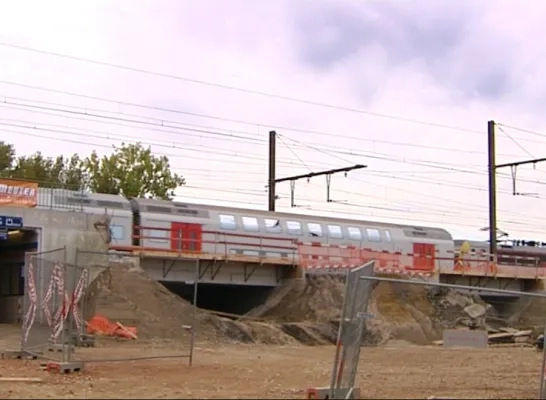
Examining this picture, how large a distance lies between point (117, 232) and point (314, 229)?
12.3m

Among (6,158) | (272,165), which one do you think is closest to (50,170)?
(6,158)

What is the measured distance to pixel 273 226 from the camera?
47.6 metres

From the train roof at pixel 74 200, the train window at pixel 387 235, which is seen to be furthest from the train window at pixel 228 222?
the train window at pixel 387 235

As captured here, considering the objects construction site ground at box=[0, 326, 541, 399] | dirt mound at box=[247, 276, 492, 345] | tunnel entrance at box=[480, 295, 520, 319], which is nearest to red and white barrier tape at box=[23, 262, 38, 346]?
construction site ground at box=[0, 326, 541, 399]

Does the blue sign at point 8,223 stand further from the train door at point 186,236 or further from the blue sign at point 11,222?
the train door at point 186,236

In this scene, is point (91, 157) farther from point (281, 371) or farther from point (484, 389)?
point (484, 389)

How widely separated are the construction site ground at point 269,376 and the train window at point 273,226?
61.0 feet

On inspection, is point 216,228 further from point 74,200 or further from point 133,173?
point 133,173

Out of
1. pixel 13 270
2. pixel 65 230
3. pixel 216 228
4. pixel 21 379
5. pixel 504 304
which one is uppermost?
pixel 216 228

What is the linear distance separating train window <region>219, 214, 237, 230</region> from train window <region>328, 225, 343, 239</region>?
6710mm

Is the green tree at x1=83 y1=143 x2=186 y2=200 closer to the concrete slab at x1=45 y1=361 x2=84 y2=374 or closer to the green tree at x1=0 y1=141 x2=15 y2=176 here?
the green tree at x1=0 y1=141 x2=15 y2=176

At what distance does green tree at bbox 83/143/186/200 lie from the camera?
238 feet

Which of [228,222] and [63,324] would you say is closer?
[63,324]

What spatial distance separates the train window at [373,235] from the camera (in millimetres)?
52534
